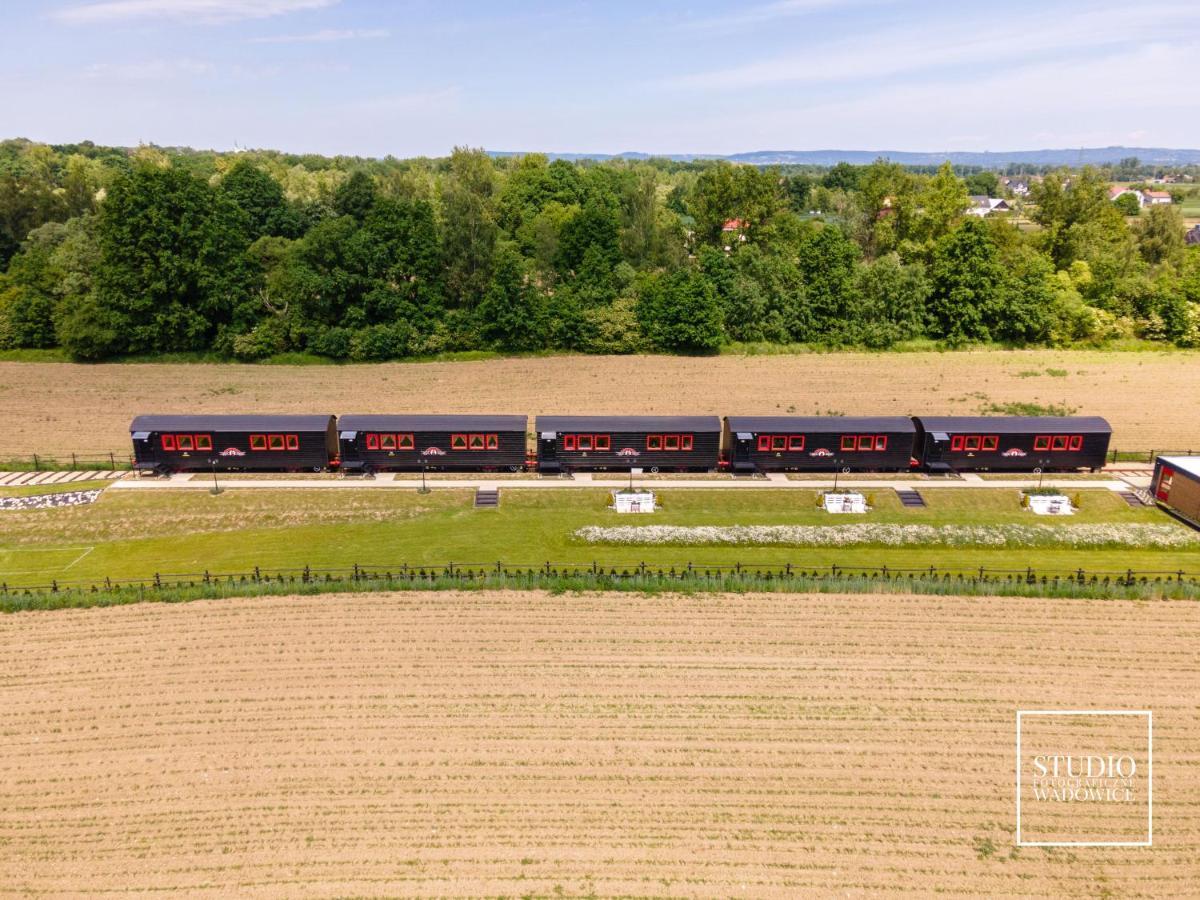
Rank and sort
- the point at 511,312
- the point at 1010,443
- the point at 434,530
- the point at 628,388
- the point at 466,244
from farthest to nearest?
1. the point at 466,244
2. the point at 511,312
3. the point at 628,388
4. the point at 1010,443
5. the point at 434,530

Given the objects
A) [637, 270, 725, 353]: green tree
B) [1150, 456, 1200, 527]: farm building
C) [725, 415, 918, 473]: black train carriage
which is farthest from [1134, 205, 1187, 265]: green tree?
[725, 415, 918, 473]: black train carriage

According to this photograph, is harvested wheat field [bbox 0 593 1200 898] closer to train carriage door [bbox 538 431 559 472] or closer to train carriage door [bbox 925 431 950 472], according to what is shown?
train carriage door [bbox 538 431 559 472]

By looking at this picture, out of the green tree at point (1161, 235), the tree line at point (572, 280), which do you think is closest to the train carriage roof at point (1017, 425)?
the tree line at point (572, 280)

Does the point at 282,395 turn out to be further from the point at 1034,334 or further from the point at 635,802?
the point at 1034,334

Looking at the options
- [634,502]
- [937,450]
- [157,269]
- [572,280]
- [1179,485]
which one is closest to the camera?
[634,502]

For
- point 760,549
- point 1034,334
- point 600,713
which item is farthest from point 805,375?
point 600,713

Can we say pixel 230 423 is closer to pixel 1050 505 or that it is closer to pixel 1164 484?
pixel 1050 505

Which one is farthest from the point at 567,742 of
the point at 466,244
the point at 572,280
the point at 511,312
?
the point at 572,280
